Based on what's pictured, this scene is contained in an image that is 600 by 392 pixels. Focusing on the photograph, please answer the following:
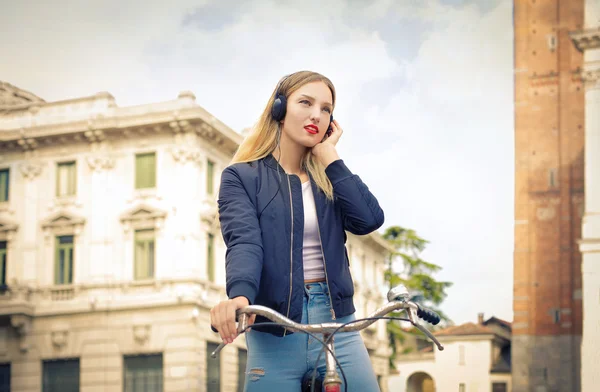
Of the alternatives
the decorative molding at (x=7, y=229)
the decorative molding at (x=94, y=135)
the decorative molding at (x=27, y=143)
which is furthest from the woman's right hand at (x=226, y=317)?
the decorative molding at (x=7, y=229)

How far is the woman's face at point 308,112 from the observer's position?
1971 millimetres

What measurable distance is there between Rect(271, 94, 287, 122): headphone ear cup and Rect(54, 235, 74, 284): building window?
17994 millimetres

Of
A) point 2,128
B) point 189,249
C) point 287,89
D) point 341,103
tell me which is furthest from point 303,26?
point 287,89

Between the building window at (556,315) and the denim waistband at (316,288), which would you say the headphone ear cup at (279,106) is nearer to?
the denim waistband at (316,288)

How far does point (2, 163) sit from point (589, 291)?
13.2 m

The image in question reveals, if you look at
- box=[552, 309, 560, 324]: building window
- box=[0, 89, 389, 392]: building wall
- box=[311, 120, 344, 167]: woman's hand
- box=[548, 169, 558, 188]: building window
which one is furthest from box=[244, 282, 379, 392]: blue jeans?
box=[552, 309, 560, 324]: building window

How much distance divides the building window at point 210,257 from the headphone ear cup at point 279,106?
16.9 meters

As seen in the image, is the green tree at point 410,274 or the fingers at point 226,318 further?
the green tree at point 410,274

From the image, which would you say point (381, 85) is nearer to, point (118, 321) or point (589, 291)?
point (589, 291)

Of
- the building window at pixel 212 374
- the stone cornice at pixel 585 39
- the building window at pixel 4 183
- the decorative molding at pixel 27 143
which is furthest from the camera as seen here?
the building window at pixel 4 183

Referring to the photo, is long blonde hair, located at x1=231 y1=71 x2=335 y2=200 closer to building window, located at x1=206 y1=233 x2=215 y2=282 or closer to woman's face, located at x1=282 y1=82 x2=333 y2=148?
woman's face, located at x1=282 y1=82 x2=333 y2=148

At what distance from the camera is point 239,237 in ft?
5.79

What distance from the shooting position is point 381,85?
65.2 ft

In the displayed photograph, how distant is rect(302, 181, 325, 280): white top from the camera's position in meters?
1.84
